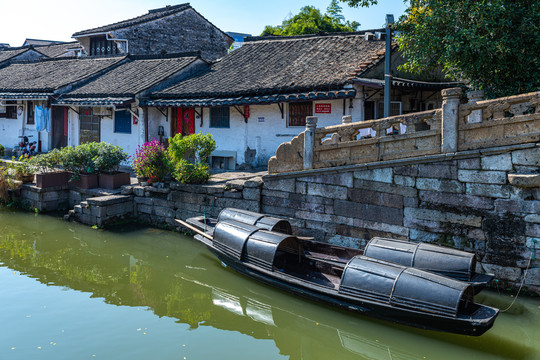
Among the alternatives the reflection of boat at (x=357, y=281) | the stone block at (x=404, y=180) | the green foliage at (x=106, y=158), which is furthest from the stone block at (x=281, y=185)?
the green foliage at (x=106, y=158)

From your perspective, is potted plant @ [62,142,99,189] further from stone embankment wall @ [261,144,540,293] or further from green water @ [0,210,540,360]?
stone embankment wall @ [261,144,540,293]

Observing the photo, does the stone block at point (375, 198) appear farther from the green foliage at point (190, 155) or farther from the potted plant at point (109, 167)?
the potted plant at point (109, 167)

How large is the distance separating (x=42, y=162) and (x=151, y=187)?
400 centimetres

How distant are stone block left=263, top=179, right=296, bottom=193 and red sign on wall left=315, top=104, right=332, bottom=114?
3.98 meters

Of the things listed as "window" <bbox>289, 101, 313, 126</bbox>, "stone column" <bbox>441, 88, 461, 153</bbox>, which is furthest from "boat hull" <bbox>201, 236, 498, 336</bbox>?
"window" <bbox>289, 101, 313, 126</bbox>

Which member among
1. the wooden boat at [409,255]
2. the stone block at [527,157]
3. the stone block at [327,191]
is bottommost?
the wooden boat at [409,255]

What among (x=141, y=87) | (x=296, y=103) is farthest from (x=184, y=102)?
(x=296, y=103)

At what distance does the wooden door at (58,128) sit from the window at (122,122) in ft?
13.2

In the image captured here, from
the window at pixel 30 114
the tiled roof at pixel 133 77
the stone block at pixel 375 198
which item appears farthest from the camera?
the window at pixel 30 114

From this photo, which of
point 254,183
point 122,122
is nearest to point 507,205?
point 254,183

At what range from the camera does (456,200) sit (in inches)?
345

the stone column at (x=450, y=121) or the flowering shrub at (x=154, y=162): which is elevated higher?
the stone column at (x=450, y=121)

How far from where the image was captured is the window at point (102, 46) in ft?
83.2

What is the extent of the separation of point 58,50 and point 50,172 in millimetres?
20230
